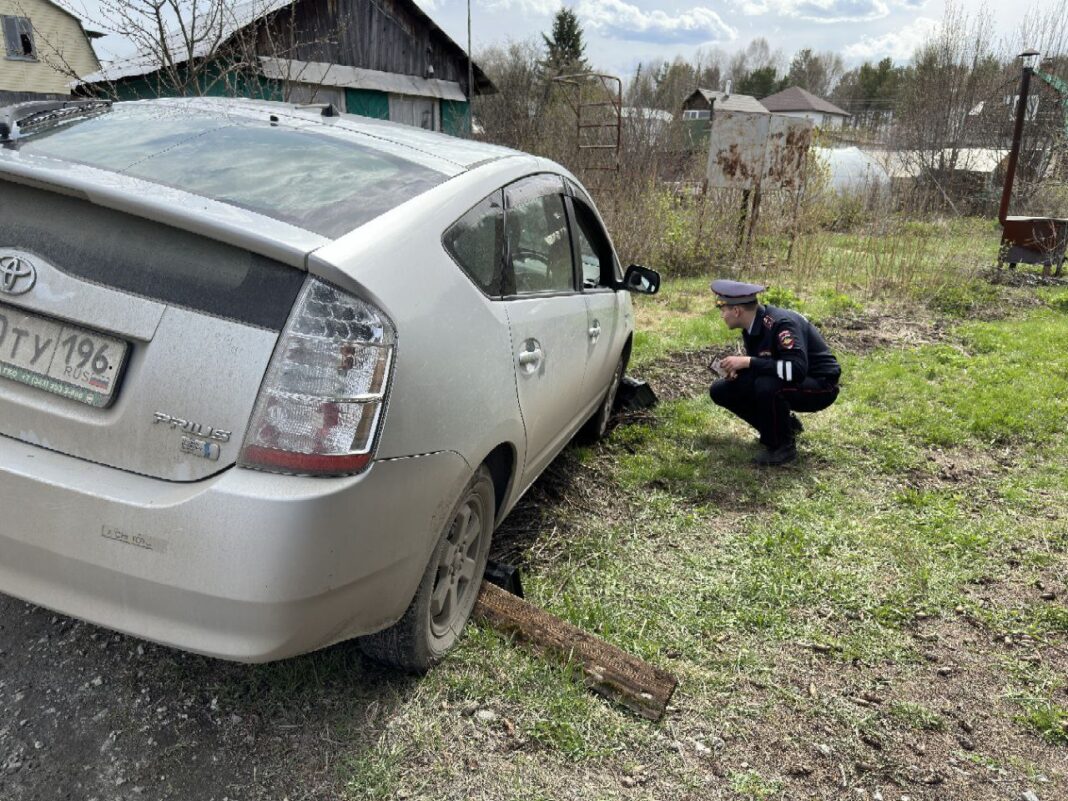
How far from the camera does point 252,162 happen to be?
234cm

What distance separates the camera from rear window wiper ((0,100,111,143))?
2.28 m

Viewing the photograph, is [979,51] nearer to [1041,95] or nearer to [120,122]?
[1041,95]

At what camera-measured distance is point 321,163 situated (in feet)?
8.07

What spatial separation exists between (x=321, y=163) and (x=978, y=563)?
3365 mm

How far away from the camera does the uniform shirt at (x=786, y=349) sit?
4.54 meters

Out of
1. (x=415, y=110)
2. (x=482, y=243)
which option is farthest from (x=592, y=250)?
(x=415, y=110)

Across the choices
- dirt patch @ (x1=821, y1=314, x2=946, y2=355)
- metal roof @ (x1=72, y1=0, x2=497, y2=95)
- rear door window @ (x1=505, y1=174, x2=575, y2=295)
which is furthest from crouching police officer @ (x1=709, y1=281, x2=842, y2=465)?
metal roof @ (x1=72, y1=0, x2=497, y2=95)

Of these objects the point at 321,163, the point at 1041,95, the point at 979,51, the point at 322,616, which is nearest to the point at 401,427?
the point at 322,616

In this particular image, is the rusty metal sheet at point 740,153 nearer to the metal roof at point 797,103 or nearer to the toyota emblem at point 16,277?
the toyota emblem at point 16,277

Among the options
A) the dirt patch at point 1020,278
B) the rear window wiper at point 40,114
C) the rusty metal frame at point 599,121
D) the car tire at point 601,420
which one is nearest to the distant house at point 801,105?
the rusty metal frame at point 599,121

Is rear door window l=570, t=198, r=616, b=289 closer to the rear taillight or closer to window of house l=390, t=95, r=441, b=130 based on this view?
the rear taillight

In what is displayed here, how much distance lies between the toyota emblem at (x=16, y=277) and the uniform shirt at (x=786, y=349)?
3.75 meters

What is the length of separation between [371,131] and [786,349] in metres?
2.76

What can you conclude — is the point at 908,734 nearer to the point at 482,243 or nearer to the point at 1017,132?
the point at 482,243
